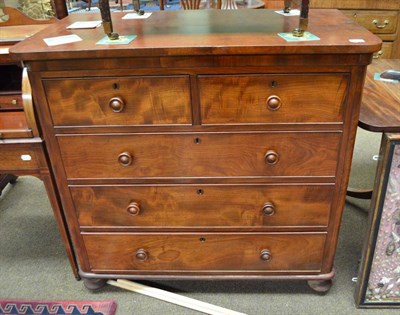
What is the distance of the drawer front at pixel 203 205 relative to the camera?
4.22 feet

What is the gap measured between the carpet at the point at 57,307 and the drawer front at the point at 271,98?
0.93 m

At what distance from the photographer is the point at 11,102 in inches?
71.2

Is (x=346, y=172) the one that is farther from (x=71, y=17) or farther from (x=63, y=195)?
(x=71, y=17)

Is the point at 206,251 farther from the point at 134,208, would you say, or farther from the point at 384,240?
the point at 384,240

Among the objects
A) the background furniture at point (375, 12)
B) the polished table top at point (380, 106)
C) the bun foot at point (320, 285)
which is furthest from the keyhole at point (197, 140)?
the background furniture at point (375, 12)

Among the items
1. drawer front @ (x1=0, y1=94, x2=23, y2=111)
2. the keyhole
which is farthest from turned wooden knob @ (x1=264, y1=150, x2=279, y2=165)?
drawer front @ (x1=0, y1=94, x2=23, y2=111)

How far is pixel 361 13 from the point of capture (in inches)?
106

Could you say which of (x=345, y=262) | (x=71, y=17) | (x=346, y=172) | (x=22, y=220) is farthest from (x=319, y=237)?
(x=22, y=220)

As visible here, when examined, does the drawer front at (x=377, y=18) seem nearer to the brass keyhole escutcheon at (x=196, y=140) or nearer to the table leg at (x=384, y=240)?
the table leg at (x=384, y=240)

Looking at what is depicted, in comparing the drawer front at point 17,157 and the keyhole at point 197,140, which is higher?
the keyhole at point 197,140

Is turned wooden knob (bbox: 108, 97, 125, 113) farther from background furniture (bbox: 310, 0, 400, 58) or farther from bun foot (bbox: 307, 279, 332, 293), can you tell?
background furniture (bbox: 310, 0, 400, 58)

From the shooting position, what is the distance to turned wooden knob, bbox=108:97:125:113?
1.13 m

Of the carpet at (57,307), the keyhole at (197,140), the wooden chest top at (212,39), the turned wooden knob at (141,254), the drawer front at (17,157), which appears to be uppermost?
the wooden chest top at (212,39)

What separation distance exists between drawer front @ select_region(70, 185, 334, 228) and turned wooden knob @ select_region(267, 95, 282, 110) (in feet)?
1.00
